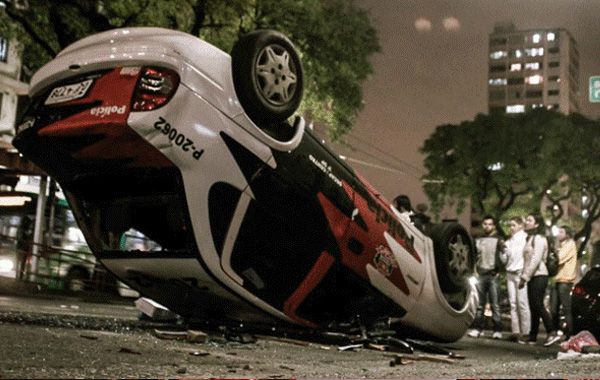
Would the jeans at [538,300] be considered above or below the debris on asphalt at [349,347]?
above

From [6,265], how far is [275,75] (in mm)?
12647

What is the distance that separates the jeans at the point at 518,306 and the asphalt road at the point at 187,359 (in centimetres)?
327

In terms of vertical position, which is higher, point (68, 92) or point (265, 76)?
point (265, 76)

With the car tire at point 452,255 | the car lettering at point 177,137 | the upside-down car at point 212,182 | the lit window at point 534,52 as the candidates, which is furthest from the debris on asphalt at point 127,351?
the lit window at point 534,52

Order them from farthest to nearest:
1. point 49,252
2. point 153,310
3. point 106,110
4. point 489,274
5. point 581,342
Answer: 1. point 49,252
2. point 489,274
3. point 581,342
4. point 153,310
5. point 106,110

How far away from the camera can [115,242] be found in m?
6.30

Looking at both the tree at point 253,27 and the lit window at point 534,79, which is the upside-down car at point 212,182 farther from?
the lit window at point 534,79

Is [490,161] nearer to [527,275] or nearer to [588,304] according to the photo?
[527,275]

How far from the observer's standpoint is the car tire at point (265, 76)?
211 inches

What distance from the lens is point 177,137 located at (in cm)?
509

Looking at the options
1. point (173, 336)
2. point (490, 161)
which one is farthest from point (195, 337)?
point (490, 161)

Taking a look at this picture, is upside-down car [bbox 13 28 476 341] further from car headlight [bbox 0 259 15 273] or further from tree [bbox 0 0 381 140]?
car headlight [bbox 0 259 15 273]

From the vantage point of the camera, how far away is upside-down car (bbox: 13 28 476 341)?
516 cm

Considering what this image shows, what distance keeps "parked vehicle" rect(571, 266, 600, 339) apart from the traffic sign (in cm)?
849
